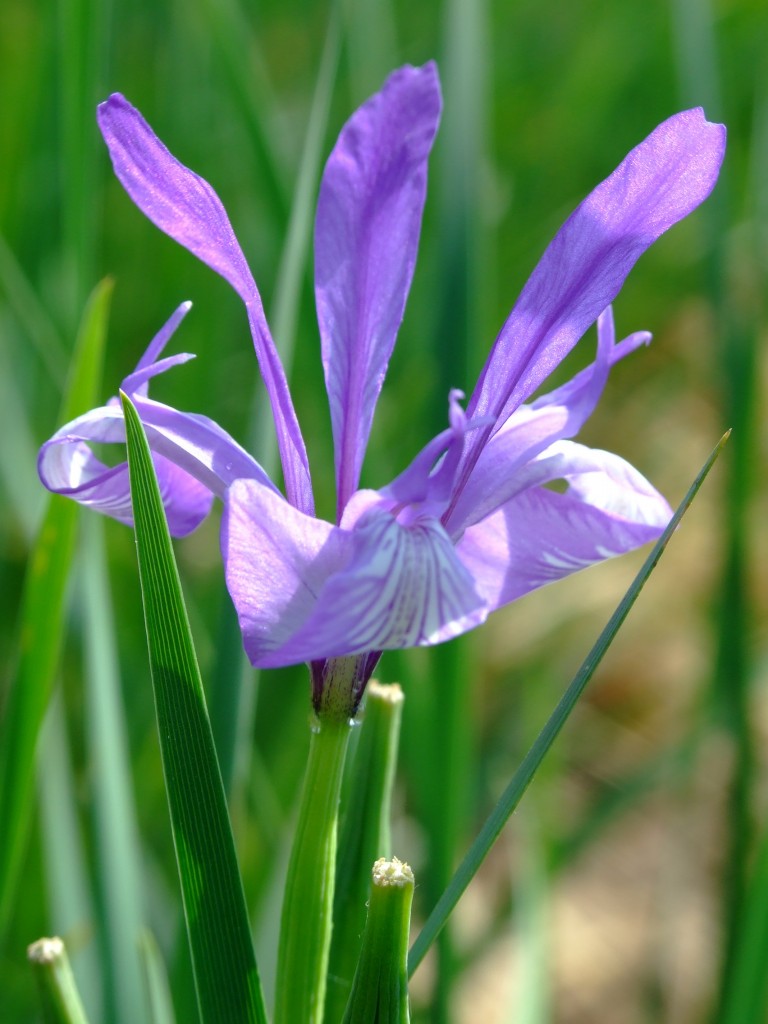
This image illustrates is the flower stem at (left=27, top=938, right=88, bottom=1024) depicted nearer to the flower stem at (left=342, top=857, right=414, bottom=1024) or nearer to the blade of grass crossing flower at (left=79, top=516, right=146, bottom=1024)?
the flower stem at (left=342, top=857, right=414, bottom=1024)

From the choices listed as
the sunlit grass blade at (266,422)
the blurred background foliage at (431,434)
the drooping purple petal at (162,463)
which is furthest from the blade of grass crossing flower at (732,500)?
the drooping purple petal at (162,463)

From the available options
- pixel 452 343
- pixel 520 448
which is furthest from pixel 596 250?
pixel 452 343

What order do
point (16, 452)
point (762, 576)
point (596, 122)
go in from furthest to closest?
point (762, 576), point (596, 122), point (16, 452)

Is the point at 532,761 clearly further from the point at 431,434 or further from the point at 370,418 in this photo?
the point at 431,434

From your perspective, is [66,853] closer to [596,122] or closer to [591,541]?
[591,541]

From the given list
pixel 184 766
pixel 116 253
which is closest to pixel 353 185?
pixel 184 766

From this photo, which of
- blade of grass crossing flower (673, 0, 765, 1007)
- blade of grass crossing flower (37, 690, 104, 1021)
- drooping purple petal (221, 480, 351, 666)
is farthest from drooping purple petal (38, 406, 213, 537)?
blade of grass crossing flower (673, 0, 765, 1007)

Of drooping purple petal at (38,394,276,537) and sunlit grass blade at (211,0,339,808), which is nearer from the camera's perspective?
drooping purple petal at (38,394,276,537)
